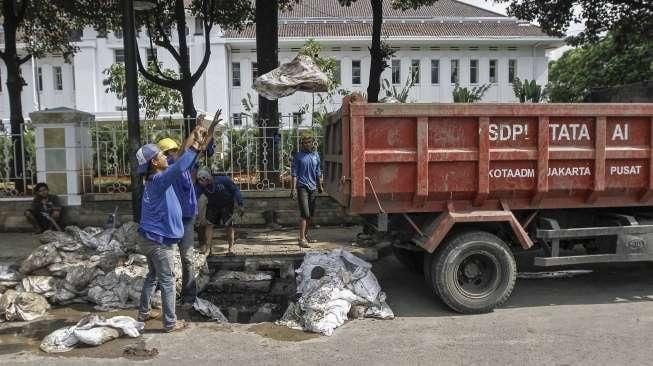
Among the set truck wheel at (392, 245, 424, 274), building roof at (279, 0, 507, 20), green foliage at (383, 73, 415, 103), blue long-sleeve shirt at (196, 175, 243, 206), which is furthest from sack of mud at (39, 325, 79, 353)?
building roof at (279, 0, 507, 20)

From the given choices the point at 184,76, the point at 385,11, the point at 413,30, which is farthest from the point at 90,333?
the point at 385,11

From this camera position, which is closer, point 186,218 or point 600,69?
point 186,218

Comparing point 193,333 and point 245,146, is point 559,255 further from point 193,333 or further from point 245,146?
point 245,146

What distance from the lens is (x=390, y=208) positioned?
18.8 ft

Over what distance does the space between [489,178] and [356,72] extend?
31.5 m

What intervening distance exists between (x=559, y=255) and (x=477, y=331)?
1.86 meters

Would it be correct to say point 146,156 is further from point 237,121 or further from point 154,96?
point 154,96

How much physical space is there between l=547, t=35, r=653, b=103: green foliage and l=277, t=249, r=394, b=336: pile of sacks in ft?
53.2

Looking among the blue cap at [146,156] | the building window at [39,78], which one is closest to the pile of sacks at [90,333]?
the blue cap at [146,156]

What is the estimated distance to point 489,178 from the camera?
5680mm

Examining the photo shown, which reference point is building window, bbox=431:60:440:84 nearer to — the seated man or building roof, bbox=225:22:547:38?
building roof, bbox=225:22:547:38

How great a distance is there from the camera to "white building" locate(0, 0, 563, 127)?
114 feet

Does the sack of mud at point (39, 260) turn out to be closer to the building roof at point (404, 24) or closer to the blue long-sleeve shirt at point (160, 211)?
the blue long-sleeve shirt at point (160, 211)

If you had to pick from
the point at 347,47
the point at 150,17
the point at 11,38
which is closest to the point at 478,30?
the point at 347,47
